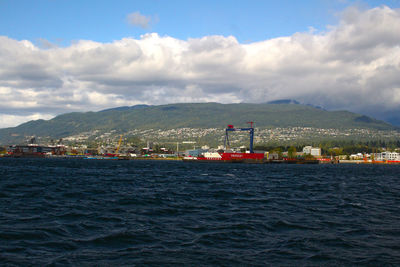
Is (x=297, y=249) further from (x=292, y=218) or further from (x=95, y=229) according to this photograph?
(x=95, y=229)

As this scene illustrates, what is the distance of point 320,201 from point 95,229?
1917cm

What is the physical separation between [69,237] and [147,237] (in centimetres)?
335

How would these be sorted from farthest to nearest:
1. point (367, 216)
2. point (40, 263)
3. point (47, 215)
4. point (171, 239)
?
point (367, 216) → point (47, 215) → point (171, 239) → point (40, 263)

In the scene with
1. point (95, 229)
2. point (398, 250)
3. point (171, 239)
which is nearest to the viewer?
point (398, 250)

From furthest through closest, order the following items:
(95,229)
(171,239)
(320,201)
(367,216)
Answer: (320,201)
(367,216)
(95,229)
(171,239)

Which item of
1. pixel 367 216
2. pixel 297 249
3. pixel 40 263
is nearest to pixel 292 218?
pixel 367 216

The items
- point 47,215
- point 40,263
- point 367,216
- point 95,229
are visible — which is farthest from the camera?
point 367,216

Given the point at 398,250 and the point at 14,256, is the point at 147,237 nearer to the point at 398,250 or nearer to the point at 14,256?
the point at 14,256

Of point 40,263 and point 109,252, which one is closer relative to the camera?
point 40,263

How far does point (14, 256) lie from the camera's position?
1336 cm

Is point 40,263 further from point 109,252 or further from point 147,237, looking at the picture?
point 147,237

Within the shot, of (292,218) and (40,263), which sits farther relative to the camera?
(292,218)

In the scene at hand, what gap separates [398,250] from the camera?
49.1 ft

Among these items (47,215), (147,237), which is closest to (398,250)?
(147,237)
